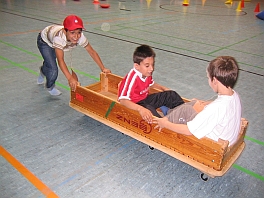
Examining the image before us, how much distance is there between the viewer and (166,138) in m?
2.07

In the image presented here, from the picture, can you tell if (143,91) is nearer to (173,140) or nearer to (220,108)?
(173,140)

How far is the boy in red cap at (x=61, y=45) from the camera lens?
2.62 meters

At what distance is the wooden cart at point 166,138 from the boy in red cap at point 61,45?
27 cm

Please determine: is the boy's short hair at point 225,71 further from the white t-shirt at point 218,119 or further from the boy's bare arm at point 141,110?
the boy's bare arm at point 141,110

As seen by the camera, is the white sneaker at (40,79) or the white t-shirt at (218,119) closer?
the white t-shirt at (218,119)

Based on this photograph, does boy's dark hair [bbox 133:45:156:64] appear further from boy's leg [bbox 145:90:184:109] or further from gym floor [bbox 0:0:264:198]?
gym floor [bbox 0:0:264:198]

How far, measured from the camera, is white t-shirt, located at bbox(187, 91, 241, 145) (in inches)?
66.7

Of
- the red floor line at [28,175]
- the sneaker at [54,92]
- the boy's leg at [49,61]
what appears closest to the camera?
the red floor line at [28,175]

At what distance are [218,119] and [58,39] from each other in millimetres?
1841

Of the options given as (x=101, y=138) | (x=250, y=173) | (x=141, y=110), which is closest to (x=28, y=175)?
(x=101, y=138)

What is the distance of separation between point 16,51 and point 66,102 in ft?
7.46

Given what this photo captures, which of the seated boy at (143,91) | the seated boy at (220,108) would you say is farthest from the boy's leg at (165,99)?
the seated boy at (220,108)

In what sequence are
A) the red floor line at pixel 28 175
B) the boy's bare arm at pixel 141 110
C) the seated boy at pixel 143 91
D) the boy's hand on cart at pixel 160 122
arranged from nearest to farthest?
1. the red floor line at pixel 28 175
2. the boy's hand on cart at pixel 160 122
3. the boy's bare arm at pixel 141 110
4. the seated boy at pixel 143 91

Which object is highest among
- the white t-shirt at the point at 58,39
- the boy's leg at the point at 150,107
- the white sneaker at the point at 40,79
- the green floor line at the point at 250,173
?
the white t-shirt at the point at 58,39
